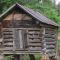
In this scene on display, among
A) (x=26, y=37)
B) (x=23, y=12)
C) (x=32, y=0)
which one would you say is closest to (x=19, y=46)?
(x=26, y=37)

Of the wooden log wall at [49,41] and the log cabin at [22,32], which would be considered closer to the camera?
the log cabin at [22,32]

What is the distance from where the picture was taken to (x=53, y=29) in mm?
18531

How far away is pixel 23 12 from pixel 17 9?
0.36 metres

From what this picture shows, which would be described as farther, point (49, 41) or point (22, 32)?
point (49, 41)

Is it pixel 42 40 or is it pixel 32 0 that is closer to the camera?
pixel 42 40

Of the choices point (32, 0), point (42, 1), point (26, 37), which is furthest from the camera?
point (42, 1)

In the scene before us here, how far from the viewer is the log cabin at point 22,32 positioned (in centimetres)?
1766

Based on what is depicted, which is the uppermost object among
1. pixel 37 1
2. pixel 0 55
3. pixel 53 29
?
pixel 37 1

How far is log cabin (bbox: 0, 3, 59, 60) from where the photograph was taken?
695 inches

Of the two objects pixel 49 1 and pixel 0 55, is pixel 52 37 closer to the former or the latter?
pixel 0 55

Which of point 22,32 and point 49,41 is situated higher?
point 22,32

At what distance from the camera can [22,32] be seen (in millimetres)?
17641

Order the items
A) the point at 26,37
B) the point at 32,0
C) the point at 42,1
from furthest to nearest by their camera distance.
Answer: the point at 42,1 → the point at 32,0 → the point at 26,37

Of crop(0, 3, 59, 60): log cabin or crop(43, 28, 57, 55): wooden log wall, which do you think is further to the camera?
crop(43, 28, 57, 55): wooden log wall
